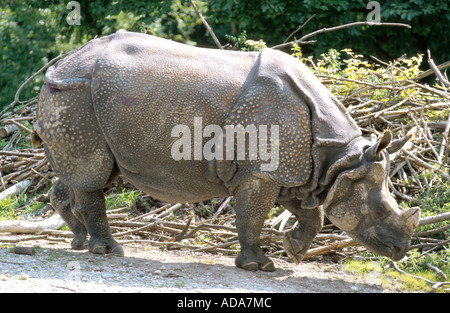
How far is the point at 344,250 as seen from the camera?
24.8ft

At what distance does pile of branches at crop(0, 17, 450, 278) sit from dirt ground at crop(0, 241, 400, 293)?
1.04ft

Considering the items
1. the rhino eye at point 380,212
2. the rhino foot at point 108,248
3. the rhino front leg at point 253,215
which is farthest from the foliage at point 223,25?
the rhino eye at point 380,212

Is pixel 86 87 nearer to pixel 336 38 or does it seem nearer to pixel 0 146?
pixel 0 146

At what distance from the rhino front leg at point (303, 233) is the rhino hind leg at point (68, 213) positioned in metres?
2.14

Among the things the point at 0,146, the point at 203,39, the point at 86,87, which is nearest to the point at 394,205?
the point at 86,87

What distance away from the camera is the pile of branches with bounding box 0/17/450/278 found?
751cm

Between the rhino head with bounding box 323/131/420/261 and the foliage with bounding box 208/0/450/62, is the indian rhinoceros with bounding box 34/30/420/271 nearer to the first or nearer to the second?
the rhino head with bounding box 323/131/420/261

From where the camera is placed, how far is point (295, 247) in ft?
22.0

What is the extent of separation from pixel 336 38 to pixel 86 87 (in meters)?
8.65

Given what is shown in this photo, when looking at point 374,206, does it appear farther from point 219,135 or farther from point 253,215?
point 219,135

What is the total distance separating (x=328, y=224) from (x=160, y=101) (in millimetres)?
2891

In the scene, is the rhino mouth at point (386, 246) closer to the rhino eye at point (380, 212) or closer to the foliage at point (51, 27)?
the rhino eye at point (380, 212)

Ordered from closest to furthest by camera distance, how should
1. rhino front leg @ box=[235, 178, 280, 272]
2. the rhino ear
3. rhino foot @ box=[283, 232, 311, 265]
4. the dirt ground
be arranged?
1. the dirt ground
2. the rhino ear
3. rhino front leg @ box=[235, 178, 280, 272]
4. rhino foot @ box=[283, 232, 311, 265]

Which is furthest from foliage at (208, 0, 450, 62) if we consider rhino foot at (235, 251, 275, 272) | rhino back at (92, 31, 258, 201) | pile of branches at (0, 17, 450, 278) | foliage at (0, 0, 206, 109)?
rhino foot at (235, 251, 275, 272)
